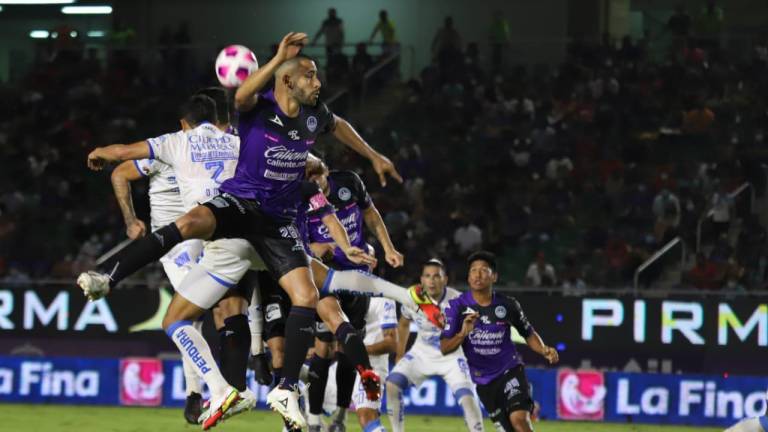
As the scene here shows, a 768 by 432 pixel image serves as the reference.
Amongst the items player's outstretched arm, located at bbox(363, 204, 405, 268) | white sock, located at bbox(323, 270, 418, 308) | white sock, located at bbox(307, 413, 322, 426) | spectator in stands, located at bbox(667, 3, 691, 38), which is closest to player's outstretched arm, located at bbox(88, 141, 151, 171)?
white sock, located at bbox(323, 270, 418, 308)

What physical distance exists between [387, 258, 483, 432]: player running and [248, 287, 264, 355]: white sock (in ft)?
6.22

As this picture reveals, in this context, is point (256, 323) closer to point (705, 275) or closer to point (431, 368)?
point (431, 368)

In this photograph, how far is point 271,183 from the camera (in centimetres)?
931

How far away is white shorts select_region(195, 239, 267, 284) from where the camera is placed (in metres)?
9.55

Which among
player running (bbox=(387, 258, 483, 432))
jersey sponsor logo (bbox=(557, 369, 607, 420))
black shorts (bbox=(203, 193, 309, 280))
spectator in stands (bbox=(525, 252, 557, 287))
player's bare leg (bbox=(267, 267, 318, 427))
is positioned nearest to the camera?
black shorts (bbox=(203, 193, 309, 280))

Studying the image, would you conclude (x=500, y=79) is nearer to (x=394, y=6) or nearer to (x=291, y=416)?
(x=394, y=6)

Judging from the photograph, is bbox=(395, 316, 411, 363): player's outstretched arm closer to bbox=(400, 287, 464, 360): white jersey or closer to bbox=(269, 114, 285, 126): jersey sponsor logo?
bbox=(400, 287, 464, 360): white jersey

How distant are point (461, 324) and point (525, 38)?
16338 millimetres

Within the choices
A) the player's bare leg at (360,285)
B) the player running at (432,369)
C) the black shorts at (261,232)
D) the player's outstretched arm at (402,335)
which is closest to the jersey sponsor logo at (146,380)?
the player's outstretched arm at (402,335)

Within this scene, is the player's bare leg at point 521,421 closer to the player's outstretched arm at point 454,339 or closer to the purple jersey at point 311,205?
the player's outstretched arm at point 454,339

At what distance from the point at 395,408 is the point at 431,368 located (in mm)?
736

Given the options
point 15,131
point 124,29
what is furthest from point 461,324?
point 124,29

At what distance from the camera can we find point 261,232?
368 inches

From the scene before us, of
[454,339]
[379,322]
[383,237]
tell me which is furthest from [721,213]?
[383,237]
